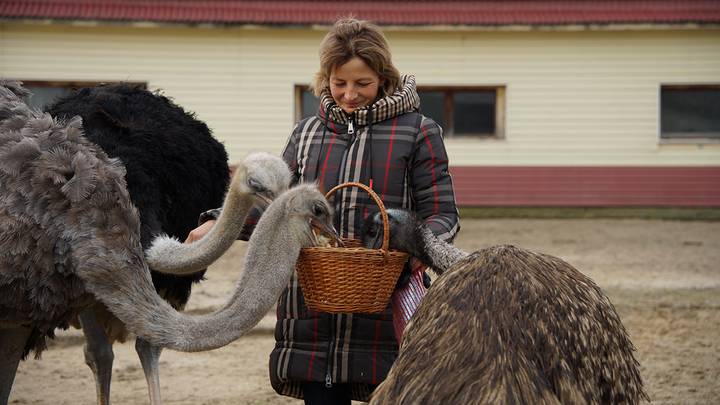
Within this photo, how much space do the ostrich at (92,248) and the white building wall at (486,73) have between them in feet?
41.4

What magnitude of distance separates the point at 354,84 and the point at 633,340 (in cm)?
412

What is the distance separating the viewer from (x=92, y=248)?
12.4 feet

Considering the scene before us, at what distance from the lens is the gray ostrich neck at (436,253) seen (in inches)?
139

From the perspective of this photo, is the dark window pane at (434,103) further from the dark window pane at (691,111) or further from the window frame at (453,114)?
the dark window pane at (691,111)

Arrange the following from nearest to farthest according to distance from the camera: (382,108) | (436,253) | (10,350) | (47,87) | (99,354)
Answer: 1. (436,253)
2. (382,108)
3. (10,350)
4. (99,354)
5. (47,87)

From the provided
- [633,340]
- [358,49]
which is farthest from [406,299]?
[633,340]

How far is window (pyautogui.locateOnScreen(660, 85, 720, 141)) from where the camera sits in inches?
667

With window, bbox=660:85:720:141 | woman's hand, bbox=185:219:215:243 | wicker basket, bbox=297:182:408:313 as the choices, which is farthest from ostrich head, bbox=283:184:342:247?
window, bbox=660:85:720:141

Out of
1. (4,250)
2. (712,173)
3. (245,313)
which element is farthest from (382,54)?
(712,173)

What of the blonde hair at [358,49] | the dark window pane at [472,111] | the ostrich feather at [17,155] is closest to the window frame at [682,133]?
the dark window pane at [472,111]

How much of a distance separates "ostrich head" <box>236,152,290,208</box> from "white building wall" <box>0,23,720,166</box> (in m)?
12.7

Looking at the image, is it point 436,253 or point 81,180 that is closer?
point 436,253

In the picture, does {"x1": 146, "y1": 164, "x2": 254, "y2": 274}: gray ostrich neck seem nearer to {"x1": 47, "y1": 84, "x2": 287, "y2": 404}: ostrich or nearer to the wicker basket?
{"x1": 47, "y1": 84, "x2": 287, "y2": 404}: ostrich

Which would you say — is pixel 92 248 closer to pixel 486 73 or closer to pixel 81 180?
pixel 81 180
